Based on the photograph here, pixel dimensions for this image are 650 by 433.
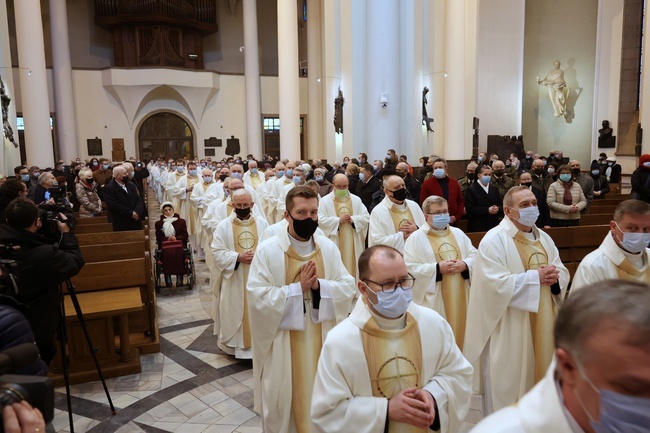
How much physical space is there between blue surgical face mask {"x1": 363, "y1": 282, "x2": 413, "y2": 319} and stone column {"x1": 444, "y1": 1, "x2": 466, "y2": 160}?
14.6 m

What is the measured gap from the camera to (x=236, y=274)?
5922 mm

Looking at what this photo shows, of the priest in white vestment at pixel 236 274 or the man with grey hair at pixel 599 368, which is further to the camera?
the priest in white vestment at pixel 236 274

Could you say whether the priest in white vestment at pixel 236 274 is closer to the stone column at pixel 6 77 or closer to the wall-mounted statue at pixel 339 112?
the wall-mounted statue at pixel 339 112

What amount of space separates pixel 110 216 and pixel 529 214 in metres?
7.48

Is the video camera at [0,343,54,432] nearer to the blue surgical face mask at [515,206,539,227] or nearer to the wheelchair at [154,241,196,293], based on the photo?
the blue surgical face mask at [515,206,539,227]

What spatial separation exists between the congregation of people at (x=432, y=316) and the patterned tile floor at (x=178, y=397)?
0.31m

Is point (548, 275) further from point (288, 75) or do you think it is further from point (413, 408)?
point (288, 75)

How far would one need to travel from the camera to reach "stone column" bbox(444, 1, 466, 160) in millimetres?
16438

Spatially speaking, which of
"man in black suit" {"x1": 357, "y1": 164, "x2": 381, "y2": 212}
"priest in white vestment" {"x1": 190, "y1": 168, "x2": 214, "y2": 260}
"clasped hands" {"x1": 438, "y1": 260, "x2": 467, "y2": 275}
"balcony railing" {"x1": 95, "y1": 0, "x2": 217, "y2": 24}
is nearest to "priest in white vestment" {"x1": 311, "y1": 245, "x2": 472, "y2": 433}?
"clasped hands" {"x1": 438, "y1": 260, "x2": 467, "y2": 275}

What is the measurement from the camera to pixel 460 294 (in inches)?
202

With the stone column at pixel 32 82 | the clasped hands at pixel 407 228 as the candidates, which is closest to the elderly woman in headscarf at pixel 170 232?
the clasped hands at pixel 407 228

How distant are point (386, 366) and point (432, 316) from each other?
36cm

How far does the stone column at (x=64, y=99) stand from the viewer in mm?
24906

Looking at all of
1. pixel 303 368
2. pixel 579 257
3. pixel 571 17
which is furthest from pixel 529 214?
pixel 571 17
